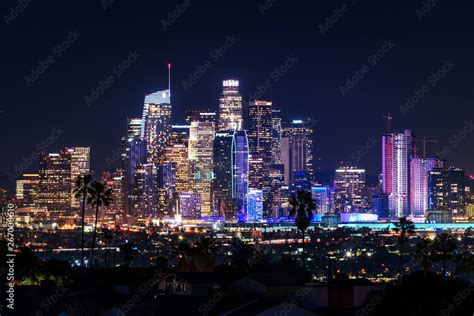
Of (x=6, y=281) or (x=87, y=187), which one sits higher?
(x=87, y=187)

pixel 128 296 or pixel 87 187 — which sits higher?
pixel 87 187

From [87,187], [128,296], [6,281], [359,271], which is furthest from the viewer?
[359,271]

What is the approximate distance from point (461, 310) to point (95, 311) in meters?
16.4

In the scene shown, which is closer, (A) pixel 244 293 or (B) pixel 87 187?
(A) pixel 244 293

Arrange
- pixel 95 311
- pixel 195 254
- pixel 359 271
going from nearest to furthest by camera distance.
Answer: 1. pixel 95 311
2. pixel 195 254
3. pixel 359 271

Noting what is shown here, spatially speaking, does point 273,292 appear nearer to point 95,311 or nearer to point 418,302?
point 95,311

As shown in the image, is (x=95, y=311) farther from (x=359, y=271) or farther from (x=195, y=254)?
(x=359, y=271)

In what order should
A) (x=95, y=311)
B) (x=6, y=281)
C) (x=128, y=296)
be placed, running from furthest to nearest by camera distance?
(x=6, y=281) → (x=128, y=296) → (x=95, y=311)

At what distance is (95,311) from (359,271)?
5106 inches

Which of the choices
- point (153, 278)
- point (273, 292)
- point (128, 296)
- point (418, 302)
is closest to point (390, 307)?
point (418, 302)

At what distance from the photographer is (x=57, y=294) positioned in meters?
54.9

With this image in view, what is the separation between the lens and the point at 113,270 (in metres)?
75.5

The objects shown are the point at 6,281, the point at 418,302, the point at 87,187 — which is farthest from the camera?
the point at 87,187

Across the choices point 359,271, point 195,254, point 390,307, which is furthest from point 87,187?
point 359,271
